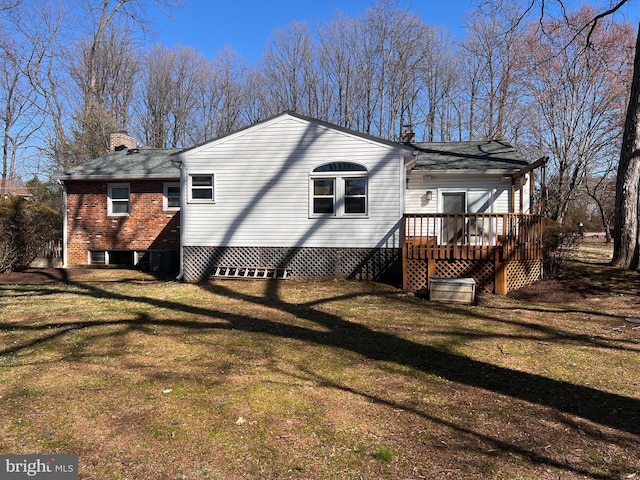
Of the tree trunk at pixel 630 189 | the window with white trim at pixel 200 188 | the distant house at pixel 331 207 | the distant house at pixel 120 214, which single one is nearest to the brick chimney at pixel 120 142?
the distant house at pixel 120 214

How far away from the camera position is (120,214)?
14.5 m

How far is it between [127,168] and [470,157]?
38.6 ft

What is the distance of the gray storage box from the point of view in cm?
855

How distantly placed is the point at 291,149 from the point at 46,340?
24.2 feet

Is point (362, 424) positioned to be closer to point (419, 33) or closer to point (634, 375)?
point (634, 375)

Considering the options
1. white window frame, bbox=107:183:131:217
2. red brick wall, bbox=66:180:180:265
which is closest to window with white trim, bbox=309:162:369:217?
red brick wall, bbox=66:180:180:265

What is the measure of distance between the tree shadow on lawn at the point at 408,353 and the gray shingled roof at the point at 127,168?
6.22 m

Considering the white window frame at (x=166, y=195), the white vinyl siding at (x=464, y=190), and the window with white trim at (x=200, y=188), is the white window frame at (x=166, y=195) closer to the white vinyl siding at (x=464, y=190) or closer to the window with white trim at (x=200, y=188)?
the window with white trim at (x=200, y=188)

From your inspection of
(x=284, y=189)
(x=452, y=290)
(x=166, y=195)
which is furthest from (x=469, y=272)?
(x=166, y=195)

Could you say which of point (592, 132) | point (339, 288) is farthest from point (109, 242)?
point (592, 132)

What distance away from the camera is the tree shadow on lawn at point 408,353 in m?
3.58

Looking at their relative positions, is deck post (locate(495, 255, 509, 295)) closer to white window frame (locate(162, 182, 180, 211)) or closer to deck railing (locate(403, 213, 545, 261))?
deck railing (locate(403, 213, 545, 261))

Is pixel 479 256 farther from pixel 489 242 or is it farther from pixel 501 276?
pixel 501 276

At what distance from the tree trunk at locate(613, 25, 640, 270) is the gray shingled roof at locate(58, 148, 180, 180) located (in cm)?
1341
